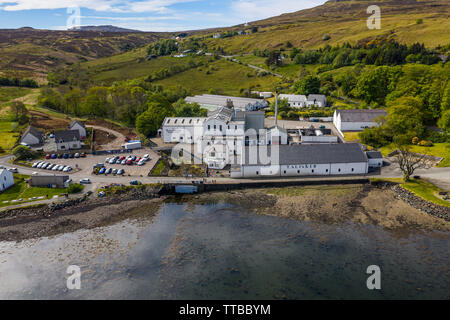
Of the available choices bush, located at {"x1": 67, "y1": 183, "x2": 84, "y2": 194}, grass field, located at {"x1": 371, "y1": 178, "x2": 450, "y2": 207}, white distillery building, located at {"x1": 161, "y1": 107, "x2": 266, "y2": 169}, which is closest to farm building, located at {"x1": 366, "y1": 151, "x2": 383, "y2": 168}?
grass field, located at {"x1": 371, "y1": 178, "x2": 450, "y2": 207}

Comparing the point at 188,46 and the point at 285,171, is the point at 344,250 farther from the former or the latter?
the point at 188,46

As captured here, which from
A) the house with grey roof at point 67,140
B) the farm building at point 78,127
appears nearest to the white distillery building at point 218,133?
the house with grey roof at point 67,140

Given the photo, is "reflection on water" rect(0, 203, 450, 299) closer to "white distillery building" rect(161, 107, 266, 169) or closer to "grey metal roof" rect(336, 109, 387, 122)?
"white distillery building" rect(161, 107, 266, 169)

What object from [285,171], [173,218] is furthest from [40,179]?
[285,171]

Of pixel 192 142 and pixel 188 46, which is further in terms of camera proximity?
pixel 188 46
